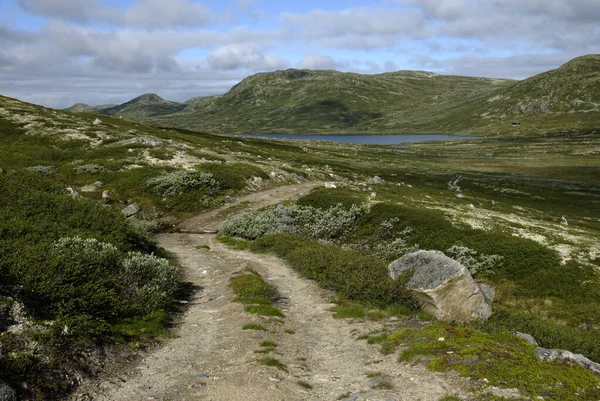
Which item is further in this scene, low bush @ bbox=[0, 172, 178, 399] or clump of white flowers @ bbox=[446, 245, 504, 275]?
clump of white flowers @ bbox=[446, 245, 504, 275]

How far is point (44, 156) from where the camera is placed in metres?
58.3

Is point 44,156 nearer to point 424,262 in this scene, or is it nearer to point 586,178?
point 424,262

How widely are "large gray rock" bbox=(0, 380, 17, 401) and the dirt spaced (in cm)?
178

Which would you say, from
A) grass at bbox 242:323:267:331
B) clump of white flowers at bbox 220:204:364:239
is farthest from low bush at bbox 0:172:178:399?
clump of white flowers at bbox 220:204:364:239

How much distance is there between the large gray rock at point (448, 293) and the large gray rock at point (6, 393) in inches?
634

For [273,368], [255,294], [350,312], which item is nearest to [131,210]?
[255,294]

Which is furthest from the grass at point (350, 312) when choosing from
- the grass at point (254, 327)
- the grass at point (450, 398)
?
the grass at point (450, 398)

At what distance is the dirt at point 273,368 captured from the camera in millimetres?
10633

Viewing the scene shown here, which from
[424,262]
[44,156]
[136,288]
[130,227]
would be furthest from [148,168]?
[424,262]

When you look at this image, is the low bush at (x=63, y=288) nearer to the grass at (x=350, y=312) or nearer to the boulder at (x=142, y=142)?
the grass at (x=350, y=312)

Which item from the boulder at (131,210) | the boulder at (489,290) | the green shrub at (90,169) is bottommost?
the boulder at (489,290)

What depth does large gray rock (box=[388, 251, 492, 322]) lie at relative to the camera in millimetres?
17828

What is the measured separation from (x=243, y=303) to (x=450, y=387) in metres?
11.3

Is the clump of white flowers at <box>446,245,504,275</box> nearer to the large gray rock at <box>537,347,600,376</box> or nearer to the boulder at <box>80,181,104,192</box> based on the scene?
the large gray rock at <box>537,347,600,376</box>
